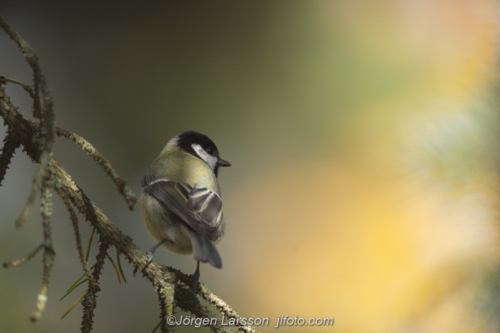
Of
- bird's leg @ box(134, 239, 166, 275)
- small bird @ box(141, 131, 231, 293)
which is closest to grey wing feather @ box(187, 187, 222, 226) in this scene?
small bird @ box(141, 131, 231, 293)

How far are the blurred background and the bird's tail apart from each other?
1.29m

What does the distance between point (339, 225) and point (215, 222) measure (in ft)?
6.89

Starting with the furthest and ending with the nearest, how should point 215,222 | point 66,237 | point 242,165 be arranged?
point 242,165
point 66,237
point 215,222

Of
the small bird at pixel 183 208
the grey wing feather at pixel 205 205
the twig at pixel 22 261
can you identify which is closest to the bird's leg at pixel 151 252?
the small bird at pixel 183 208

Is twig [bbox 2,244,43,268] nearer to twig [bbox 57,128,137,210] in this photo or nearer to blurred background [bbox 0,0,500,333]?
twig [bbox 57,128,137,210]

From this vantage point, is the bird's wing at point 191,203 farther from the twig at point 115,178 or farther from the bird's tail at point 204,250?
the twig at point 115,178

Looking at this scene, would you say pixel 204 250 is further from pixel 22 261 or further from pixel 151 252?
pixel 22 261

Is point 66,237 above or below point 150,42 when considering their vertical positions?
below

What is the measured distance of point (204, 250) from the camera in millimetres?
1028

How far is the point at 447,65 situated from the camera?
10.0 ft

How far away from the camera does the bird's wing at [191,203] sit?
1171mm

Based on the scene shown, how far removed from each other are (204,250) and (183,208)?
0.23 meters

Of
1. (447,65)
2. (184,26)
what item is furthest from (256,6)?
(447,65)

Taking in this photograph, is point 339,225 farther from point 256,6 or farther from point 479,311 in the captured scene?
point 479,311
